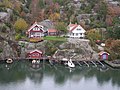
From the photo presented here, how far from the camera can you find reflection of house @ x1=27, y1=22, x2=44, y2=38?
109 ft

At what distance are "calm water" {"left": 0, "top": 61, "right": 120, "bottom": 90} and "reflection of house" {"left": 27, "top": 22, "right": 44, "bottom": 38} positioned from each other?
432 centimetres

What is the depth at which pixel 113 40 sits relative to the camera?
31.4m

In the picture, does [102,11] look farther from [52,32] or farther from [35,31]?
[35,31]

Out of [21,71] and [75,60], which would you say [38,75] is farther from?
[75,60]

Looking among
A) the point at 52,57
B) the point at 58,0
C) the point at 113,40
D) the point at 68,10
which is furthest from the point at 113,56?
the point at 58,0

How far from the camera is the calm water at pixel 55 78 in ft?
81.5

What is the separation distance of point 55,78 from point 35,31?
25.0ft

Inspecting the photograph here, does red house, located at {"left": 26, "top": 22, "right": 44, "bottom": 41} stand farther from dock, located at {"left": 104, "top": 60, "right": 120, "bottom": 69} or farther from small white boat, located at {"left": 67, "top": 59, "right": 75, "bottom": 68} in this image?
dock, located at {"left": 104, "top": 60, "right": 120, "bottom": 69}

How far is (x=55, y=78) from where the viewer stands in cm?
2684

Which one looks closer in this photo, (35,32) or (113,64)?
(113,64)

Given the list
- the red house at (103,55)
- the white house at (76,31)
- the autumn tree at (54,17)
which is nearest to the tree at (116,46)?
the red house at (103,55)

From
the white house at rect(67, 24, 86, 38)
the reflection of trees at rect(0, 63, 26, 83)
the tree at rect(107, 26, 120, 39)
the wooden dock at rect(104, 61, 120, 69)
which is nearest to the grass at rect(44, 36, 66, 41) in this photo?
the white house at rect(67, 24, 86, 38)

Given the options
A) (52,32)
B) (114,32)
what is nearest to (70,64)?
(114,32)

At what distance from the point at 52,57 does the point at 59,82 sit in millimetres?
4355
